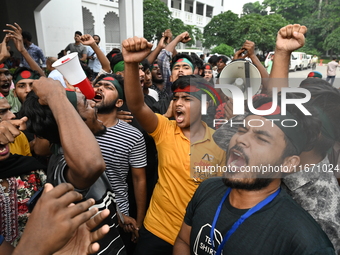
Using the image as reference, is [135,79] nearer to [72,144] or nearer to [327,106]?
[72,144]

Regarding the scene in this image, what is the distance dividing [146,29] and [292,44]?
73.4 ft

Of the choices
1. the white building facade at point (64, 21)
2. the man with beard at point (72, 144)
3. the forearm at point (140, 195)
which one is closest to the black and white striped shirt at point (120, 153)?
the forearm at point (140, 195)

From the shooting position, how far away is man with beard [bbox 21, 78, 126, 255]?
3.94 feet

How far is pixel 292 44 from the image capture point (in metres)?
1.81

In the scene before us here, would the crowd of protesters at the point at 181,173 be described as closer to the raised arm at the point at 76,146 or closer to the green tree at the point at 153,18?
the raised arm at the point at 76,146

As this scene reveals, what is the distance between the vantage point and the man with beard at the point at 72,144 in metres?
1.20

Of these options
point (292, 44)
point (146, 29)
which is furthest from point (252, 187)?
point (146, 29)

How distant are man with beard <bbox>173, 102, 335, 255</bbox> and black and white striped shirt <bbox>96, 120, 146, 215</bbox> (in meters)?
0.79

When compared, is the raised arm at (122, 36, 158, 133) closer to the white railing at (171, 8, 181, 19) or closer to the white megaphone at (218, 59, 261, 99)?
the white megaphone at (218, 59, 261, 99)

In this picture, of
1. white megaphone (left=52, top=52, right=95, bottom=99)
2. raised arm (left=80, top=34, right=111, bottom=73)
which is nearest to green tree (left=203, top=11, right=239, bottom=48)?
raised arm (left=80, top=34, right=111, bottom=73)

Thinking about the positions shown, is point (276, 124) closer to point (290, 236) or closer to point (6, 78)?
point (290, 236)

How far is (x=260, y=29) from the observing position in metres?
26.3

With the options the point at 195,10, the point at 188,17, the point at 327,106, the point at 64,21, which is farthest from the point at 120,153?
the point at 195,10

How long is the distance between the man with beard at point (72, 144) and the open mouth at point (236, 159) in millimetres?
675
